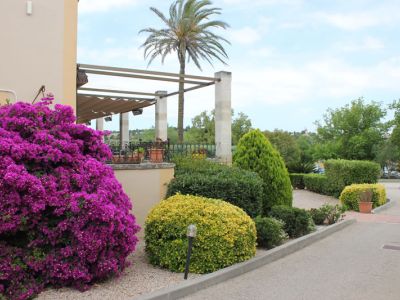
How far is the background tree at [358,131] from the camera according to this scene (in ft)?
135

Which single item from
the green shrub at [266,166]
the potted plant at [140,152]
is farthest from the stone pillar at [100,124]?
the potted plant at [140,152]

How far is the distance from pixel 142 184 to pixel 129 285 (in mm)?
3282

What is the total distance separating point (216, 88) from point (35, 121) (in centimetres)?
731

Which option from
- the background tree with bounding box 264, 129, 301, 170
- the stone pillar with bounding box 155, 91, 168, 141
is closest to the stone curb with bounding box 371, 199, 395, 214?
the stone pillar with bounding box 155, 91, 168, 141

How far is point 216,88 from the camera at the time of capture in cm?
1222

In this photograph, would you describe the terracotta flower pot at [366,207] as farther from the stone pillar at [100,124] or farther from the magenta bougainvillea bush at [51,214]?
the stone pillar at [100,124]

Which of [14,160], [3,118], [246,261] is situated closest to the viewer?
[14,160]

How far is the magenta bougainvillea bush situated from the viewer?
4.80 metres

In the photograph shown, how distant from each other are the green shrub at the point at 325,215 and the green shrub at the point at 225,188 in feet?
9.39

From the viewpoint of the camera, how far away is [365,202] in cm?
1527

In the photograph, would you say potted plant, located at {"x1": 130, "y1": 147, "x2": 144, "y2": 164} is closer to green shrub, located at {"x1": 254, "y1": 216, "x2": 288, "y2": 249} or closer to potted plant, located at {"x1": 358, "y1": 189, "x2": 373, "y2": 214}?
green shrub, located at {"x1": 254, "y1": 216, "x2": 288, "y2": 249}

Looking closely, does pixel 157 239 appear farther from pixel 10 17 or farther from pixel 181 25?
pixel 181 25

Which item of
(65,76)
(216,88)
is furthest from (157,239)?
(216,88)

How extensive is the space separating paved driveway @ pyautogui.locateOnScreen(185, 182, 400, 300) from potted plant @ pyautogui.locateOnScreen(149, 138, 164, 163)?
3539 mm
